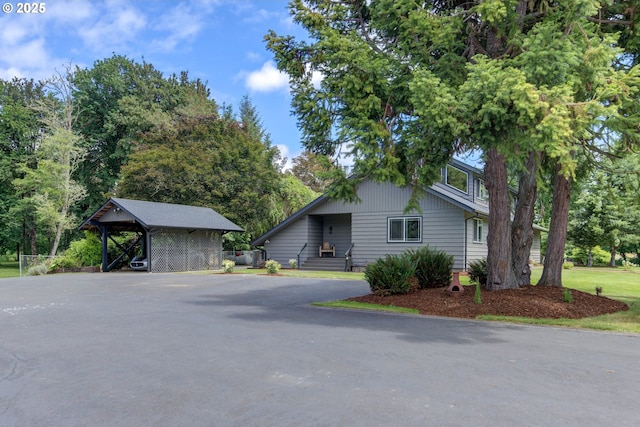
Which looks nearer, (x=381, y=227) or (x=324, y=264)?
A: (x=381, y=227)

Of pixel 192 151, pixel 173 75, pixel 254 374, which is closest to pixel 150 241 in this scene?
pixel 192 151

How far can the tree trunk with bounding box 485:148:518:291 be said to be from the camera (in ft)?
34.2

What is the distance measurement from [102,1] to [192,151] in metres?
16.4

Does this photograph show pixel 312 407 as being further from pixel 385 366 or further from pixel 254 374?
pixel 385 366

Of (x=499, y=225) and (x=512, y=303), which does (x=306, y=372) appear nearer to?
(x=512, y=303)

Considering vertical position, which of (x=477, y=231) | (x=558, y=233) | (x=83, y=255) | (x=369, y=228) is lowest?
(x=83, y=255)

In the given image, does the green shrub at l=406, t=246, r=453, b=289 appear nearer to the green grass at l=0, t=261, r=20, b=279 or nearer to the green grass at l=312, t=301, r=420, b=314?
the green grass at l=312, t=301, r=420, b=314

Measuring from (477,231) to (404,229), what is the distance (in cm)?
376

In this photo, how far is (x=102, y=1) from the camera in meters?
15.6

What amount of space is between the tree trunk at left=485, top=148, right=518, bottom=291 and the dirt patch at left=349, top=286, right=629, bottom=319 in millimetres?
430

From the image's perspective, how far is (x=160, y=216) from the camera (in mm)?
23391

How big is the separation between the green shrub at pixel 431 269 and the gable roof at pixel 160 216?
14.4m

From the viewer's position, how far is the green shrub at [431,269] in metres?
12.5

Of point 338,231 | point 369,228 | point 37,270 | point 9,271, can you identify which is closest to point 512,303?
point 369,228
